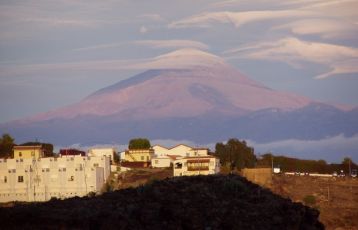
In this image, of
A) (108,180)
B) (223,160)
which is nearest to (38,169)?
(108,180)

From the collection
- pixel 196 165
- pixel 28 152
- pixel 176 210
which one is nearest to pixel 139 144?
pixel 28 152

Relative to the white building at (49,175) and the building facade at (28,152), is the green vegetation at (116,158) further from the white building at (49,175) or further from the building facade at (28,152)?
the white building at (49,175)

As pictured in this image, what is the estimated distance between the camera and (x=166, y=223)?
66.9 ft

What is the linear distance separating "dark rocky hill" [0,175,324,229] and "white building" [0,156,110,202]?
69678 mm

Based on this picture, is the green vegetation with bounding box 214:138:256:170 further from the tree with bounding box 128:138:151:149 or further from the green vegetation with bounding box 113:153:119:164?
the tree with bounding box 128:138:151:149

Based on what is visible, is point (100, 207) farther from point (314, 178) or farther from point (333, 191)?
point (314, 178)

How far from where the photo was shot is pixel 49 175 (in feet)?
311

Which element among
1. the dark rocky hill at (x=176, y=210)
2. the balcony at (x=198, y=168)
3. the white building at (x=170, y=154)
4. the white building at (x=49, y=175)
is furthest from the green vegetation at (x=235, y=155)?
the dark rocky hill at (x=176, y=210)

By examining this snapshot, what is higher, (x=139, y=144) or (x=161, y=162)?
(x=139, y=144)

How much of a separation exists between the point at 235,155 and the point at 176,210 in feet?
293

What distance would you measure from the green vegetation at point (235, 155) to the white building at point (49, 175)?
589 inches

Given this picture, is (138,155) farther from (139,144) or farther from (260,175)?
(260,175)

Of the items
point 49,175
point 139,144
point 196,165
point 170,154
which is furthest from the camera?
point 139,144

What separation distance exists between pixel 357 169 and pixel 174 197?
109 m
